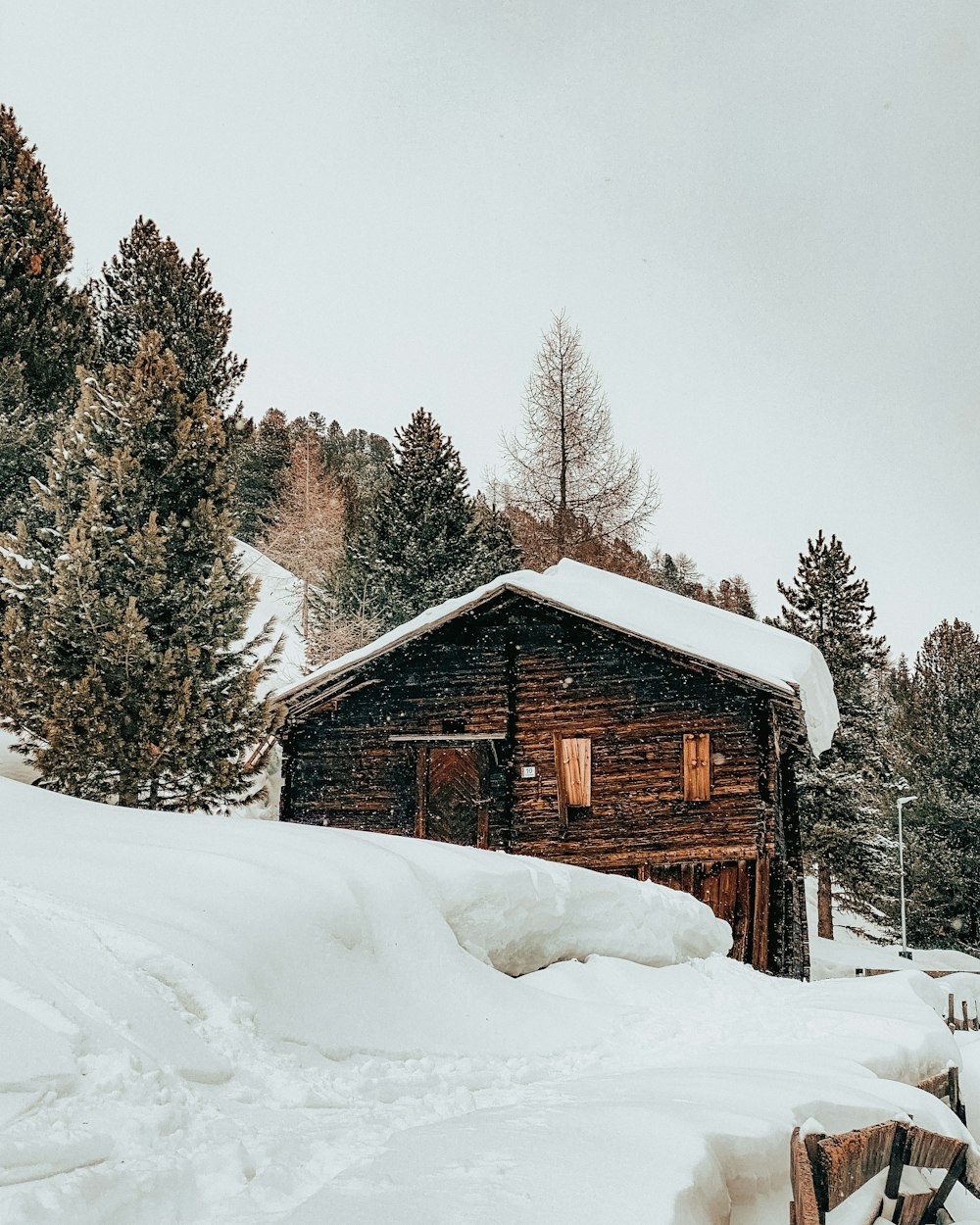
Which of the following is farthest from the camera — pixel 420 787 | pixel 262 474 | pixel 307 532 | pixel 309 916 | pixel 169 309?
pixel 262 474

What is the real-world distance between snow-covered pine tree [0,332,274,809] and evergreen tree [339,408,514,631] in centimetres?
1455

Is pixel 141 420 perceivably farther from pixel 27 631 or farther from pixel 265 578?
pixel 265 578

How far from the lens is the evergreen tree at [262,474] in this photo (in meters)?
50.1

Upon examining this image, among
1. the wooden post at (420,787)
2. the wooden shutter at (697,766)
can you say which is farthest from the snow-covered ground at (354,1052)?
the wooden post at (420,787)

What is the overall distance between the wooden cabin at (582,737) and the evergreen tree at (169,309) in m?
15.6

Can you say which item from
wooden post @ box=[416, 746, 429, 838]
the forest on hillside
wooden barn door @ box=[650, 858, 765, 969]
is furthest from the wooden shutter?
the forest on hillside

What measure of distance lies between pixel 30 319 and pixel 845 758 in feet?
92.8

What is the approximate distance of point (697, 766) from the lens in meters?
17.1

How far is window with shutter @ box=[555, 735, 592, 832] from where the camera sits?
58.0 ft

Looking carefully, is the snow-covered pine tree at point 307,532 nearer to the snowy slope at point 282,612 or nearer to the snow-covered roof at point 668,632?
the snowy slope at point 282,612

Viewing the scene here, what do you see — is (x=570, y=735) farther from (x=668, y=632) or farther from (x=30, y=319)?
(x=30, y=319)

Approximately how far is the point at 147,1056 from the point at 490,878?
3.64m

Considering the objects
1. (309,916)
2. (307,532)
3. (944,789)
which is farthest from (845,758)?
(309,916)

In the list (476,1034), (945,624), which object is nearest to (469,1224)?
(476,1034)
